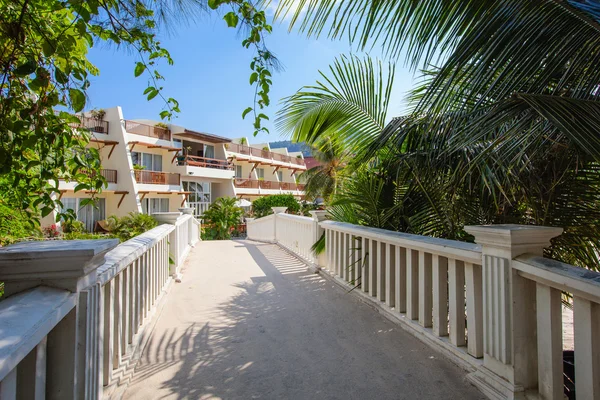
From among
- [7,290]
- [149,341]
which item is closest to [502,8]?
[7,290]

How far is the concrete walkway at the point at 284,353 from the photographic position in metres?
2.31

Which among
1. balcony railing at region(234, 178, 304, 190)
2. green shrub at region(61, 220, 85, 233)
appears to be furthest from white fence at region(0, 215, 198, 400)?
balcony railing at region(234, 178, 304, 190)

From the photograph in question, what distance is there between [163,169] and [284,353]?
26055 mm

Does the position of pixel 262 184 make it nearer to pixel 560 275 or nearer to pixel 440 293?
pixel 440 293

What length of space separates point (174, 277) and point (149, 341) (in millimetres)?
2414

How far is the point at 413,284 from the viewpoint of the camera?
10.4 feet

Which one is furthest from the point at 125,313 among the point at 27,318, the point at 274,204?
the point at 274,204

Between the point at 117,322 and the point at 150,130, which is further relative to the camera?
the point at 150,130

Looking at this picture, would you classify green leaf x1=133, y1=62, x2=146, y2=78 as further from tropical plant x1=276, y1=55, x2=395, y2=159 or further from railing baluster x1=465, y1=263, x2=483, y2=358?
railing baluster x1=465, y1=263, x2=483, y2=358

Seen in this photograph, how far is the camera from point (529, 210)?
3.19 meters

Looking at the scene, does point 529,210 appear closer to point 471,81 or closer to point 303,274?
point 471,81

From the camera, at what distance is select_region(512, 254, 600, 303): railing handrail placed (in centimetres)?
154

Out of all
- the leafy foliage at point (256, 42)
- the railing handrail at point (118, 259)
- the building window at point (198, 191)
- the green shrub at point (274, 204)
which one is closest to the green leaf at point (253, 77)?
the leafy foliage at point (256, 42)

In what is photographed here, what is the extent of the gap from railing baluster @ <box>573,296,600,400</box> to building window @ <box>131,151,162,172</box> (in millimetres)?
25449
